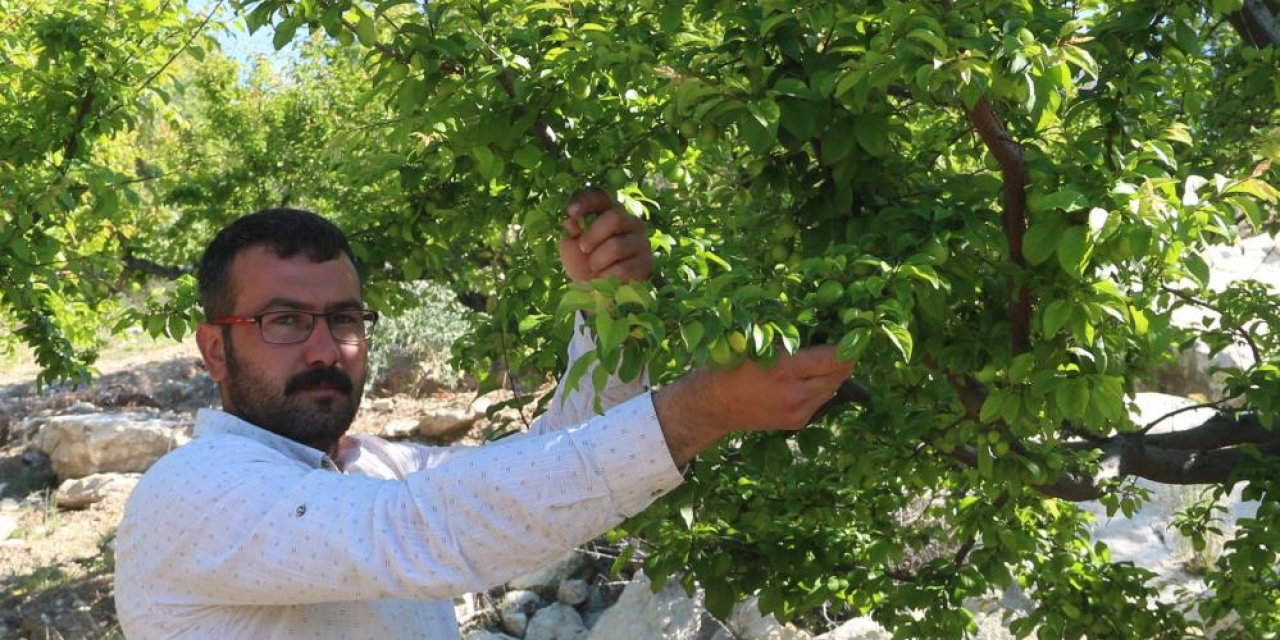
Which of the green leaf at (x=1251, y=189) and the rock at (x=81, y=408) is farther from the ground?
the green leaf at (x=1251, y=189)

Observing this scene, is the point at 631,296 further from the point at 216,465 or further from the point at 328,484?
the point at 216,465

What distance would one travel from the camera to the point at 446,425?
38.2 feet

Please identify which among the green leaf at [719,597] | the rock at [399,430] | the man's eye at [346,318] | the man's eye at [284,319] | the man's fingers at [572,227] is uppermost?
the man's fingers at [572,227]

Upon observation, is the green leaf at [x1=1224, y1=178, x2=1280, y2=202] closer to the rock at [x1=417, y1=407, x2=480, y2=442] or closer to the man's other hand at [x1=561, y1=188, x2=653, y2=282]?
the man's other hand at [x1=561, y1=188, x2=653, y2=282]

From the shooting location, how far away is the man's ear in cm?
216

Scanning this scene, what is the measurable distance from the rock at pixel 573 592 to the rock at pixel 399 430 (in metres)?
3.64

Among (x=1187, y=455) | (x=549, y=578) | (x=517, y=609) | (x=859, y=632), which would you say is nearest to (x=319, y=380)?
(x=1187, y=455)

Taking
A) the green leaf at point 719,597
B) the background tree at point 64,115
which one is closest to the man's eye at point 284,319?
the green leaf at point 719,597

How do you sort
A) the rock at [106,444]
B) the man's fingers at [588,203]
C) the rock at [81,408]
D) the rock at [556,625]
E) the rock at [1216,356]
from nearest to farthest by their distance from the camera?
the man's fingers at [588,203] < the rock at [556,625] < the rock at [1216,356] < the rock at [106,444] < the rock at [81,408]

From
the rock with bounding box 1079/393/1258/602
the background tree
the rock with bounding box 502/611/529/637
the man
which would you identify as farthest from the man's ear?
the rock with bounding box 502/611/529/637

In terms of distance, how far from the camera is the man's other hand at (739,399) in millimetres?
1634

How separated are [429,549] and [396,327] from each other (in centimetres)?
1220

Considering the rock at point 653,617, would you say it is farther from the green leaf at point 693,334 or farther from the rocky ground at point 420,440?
the green leaf at point 693,334

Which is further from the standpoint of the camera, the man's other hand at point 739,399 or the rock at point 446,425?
the rock at point 446,425
